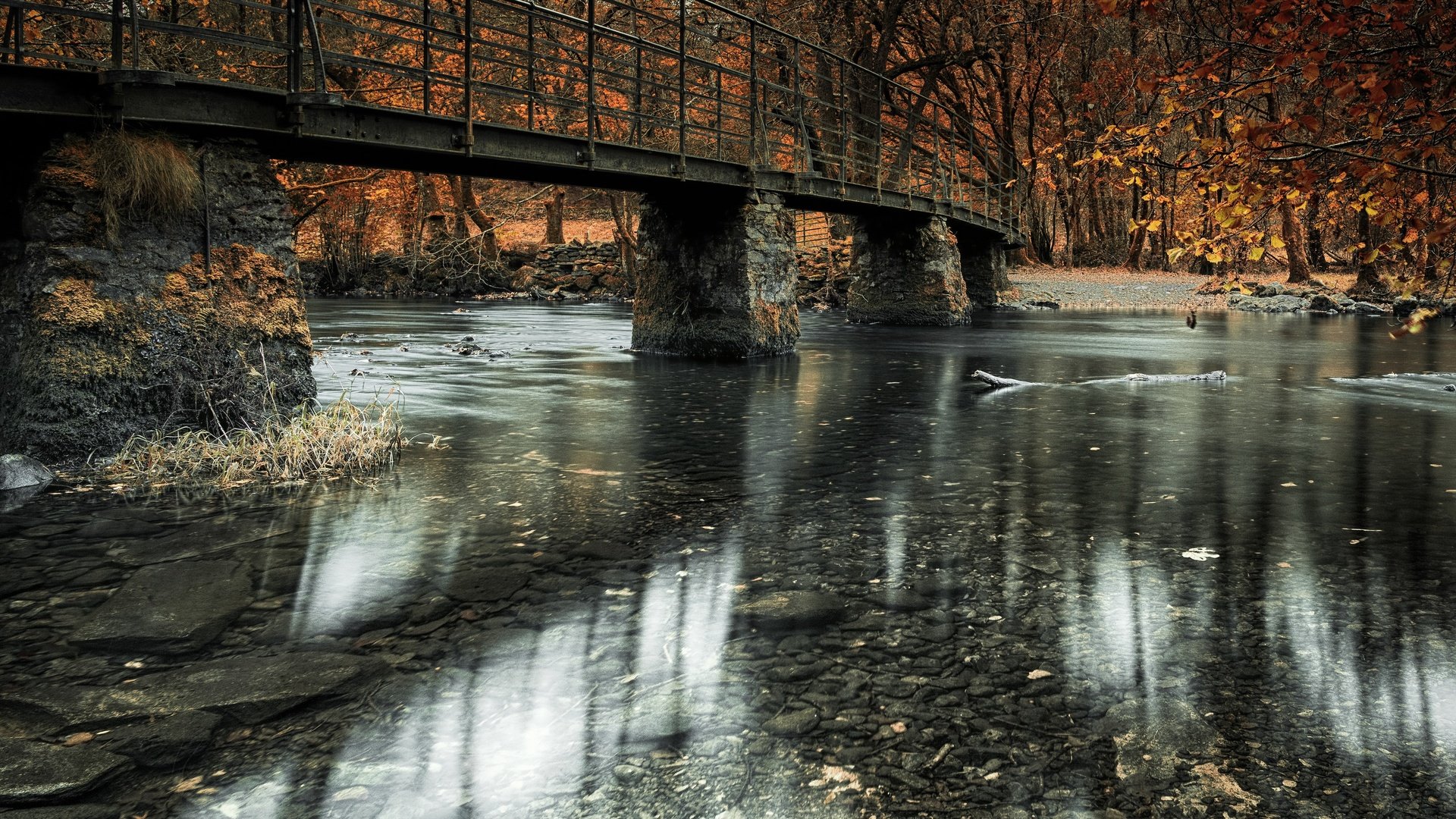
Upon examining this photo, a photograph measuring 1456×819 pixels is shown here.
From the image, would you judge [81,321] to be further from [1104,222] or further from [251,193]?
[1104,222]

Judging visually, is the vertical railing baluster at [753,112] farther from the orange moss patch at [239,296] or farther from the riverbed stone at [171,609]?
the riverbed stone at [171,609]

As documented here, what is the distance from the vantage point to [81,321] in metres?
8.05

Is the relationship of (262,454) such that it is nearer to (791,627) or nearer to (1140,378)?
(791,627)

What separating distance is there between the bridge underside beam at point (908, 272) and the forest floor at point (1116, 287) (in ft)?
32.2

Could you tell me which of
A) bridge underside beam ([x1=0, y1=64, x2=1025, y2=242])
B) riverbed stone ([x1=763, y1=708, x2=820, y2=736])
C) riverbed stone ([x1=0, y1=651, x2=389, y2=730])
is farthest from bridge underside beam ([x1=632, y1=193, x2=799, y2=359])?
riverbed stone ([x1=763, y1=708, x2=820, y2=736])

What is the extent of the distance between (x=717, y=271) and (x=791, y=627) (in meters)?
12.7

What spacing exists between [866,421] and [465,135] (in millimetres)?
4989

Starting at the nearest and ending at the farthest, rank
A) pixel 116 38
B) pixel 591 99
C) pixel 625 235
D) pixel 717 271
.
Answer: pixel 116 38, pixel 591 99, pixel 717 271, pixel 625 235

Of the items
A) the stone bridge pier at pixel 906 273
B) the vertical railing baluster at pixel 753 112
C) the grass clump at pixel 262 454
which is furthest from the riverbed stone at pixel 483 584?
the stone bridge pier at pixel 906 273

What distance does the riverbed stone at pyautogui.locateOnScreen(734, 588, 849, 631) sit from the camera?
4.99 meters

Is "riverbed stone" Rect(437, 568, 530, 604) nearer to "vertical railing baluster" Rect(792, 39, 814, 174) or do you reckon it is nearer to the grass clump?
the grass clump

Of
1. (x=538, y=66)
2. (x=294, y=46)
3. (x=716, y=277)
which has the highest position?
(x=538, y=66)

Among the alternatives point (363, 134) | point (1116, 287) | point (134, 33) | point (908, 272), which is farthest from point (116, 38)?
point (1116, 287)

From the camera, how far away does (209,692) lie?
421cm
